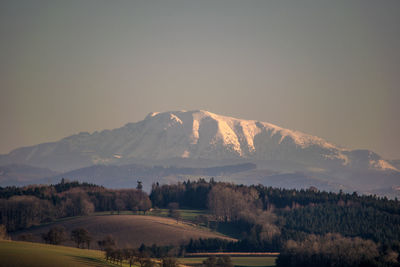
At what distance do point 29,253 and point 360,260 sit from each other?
84.1m

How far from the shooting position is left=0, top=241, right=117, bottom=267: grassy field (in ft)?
406

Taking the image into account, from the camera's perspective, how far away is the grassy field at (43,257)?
123856mm

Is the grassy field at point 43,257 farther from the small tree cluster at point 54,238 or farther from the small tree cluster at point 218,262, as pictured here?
the small tree cluster at point 54,238

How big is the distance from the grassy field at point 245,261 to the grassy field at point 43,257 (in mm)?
36279

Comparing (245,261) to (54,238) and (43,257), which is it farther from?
(43,257)

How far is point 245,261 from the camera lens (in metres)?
192

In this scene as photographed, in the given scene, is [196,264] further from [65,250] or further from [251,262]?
[65,250]

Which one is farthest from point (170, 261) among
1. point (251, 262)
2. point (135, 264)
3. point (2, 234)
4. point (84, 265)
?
point (2, 234)

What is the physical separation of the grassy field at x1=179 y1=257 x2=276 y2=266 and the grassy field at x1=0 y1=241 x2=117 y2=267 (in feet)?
119

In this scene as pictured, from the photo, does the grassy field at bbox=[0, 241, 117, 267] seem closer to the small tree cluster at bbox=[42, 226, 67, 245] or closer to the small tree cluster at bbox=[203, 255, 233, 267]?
the small tree cluster at bbox=[203, 255, 233, 267]

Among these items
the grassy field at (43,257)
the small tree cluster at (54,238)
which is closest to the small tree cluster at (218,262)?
the grassy field at (43,257)

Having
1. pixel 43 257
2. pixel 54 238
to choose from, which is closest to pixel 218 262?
pixel 54 238

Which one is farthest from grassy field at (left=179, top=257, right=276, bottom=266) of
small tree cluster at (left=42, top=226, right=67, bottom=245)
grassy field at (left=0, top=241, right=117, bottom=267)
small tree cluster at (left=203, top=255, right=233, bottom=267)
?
grassy field at (left=0, top=241, right=117, bottom=267)

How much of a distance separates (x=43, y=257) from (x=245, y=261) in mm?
75136
